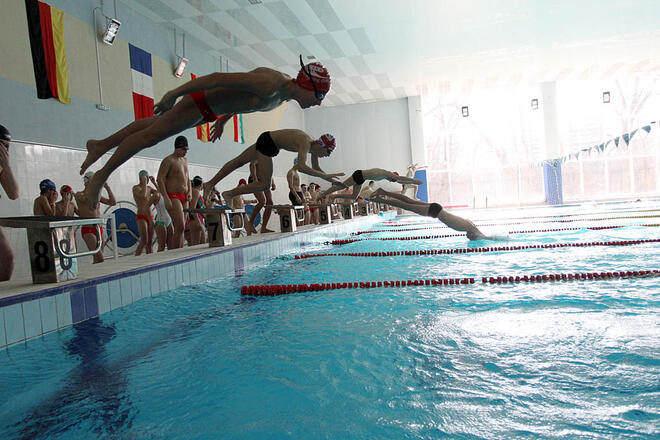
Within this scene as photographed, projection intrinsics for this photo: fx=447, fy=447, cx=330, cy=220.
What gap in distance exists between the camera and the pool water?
1473 millimetres

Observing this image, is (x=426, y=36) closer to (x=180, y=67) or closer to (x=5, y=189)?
(x=180, y=67)

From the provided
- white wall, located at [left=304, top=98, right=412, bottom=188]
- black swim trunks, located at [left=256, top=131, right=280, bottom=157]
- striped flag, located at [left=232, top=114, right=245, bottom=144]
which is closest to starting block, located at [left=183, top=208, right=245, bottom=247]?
black swim trunks, located at [left=256, top=131, right=280, bottom=157]

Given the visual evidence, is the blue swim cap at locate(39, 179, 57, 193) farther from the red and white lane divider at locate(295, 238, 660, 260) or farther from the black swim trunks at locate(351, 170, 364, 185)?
the black swim trunks at locate(351, 170, 364, 185)

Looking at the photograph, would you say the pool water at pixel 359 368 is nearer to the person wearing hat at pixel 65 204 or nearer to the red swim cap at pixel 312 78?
the red swim cap at pixel 312 78

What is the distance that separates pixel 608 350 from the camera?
1.99 meters

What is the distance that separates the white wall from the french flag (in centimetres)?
1115

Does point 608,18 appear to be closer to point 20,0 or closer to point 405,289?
point 405,289

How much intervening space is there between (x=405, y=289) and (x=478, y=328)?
1308 mm

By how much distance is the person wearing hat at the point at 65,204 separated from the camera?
6.53 m

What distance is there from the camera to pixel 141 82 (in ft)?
30.0

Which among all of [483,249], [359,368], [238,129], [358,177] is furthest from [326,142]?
[238,129]

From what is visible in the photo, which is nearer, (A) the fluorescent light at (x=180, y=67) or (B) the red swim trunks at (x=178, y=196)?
(B) the red swim trunks at (x=178, y=196)

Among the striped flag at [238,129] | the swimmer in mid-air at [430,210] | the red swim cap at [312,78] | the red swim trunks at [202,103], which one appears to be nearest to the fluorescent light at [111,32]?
the striped flag at [238,129]

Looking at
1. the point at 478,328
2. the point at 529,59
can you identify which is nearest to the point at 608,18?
the point at 529,59
